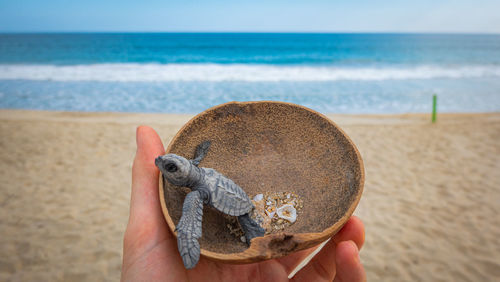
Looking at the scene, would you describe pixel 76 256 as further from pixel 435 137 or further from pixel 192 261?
pixel 435 137

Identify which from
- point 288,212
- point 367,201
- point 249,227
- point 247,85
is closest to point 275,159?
point 288,212

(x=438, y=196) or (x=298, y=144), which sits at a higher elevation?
(x=298, y=144)

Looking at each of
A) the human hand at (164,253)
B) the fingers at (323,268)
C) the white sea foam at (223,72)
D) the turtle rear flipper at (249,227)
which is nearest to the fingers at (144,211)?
the human hand at (164,253)

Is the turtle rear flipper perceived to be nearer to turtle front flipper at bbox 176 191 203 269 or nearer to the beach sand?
turtle front flipper at bbox 176 191 203 269

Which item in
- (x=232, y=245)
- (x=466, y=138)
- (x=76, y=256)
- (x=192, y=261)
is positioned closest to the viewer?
(x=192, y=261)

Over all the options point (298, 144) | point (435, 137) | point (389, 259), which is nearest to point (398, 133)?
point (435, 137)

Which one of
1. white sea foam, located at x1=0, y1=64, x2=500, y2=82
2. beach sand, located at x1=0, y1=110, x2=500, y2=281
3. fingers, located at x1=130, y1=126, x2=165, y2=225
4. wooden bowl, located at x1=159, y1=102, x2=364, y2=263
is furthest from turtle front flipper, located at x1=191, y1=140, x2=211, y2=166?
white sea foam, located at x1=0, y1=64, x2=500, y2=82

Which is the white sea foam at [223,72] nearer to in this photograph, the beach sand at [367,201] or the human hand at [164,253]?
the beach sand at [367,201]
